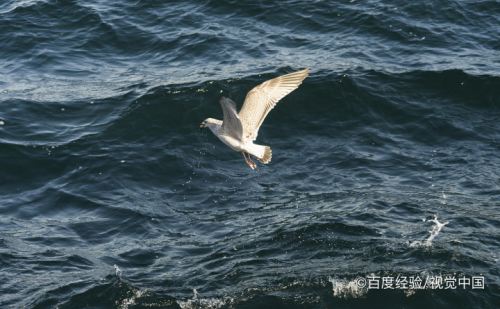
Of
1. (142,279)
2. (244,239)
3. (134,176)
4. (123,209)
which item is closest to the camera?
(142,279)

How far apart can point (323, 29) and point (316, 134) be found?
5.08 m

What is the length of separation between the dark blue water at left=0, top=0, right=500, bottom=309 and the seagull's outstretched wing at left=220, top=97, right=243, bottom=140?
5.53ft

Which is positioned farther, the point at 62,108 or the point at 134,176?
the point at 62,108

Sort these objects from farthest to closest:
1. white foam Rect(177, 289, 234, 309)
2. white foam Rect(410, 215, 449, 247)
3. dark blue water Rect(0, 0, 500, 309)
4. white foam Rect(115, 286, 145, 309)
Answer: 1. white foam Rect(410, 215, 449, 247)
2. dark blue water Rect(0, 0, 500, 309)
3. white foam Rect(115, 286, 145, 309)
4. white foam Rect(177, 289, 234, 309)

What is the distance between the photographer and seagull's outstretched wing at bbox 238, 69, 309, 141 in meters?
11.6

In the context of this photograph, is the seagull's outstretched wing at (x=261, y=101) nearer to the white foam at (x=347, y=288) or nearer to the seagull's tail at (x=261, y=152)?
the seagull's tail at (x=261, y=152)

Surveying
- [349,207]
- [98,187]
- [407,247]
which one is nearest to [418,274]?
[407,247]

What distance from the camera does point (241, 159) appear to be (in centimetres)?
1473

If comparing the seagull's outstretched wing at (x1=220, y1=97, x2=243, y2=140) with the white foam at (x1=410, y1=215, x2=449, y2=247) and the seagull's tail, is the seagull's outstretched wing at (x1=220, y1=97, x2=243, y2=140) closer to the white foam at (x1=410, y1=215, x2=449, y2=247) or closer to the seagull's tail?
the seagull's tail

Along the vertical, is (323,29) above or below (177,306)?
above

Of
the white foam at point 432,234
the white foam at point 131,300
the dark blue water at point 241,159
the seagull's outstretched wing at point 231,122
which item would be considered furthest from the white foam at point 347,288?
the white foam at point 131,300

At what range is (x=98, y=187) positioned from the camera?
13891 mm

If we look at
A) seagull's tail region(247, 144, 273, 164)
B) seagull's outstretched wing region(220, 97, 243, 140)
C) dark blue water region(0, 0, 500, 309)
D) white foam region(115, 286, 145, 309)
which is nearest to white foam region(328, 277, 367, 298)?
dark blue water region(0, 0, 500, 309)

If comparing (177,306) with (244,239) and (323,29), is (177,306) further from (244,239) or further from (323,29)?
(323,29)
